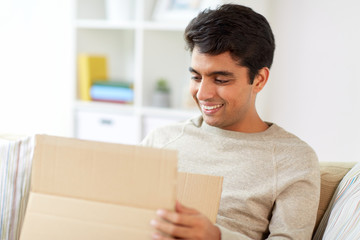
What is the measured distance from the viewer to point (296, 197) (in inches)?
49.0

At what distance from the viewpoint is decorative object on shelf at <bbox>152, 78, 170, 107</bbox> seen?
272 centimetres

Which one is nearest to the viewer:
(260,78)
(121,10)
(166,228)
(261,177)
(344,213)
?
(166,228)

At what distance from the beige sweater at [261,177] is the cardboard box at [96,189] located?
35 centimetres

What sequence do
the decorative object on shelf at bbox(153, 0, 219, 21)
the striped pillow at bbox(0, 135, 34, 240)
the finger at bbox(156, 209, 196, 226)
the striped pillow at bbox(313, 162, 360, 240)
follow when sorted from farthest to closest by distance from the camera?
the decorative object on shelf at bbox(153, 0, 219, 21) < the striped pillow at bbox(0, 135, 34, 240) < the striped pillow at bbox(313, 162, 360, 240) < the finger at bbox(156, 209, 196, 226)

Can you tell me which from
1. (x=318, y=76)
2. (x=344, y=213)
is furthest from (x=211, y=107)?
(x=318, y=76)

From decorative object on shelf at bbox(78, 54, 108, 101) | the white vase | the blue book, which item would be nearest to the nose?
the white vase

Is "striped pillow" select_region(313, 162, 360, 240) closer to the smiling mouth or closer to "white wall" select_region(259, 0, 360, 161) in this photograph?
the smiling mouth

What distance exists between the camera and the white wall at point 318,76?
7.36 feet

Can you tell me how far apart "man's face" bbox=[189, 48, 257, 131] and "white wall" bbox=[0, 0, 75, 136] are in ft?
5.30

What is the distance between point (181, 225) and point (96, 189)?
17 cm

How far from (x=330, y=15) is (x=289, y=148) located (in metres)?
1.18

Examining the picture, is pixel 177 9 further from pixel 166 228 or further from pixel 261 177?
pixel 166 228

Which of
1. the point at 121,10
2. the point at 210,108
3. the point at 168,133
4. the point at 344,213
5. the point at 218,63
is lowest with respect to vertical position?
the point at 344,213

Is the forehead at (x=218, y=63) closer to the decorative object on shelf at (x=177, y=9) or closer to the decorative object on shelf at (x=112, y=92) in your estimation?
the decorative object on shelf at (x=177, y=9)
